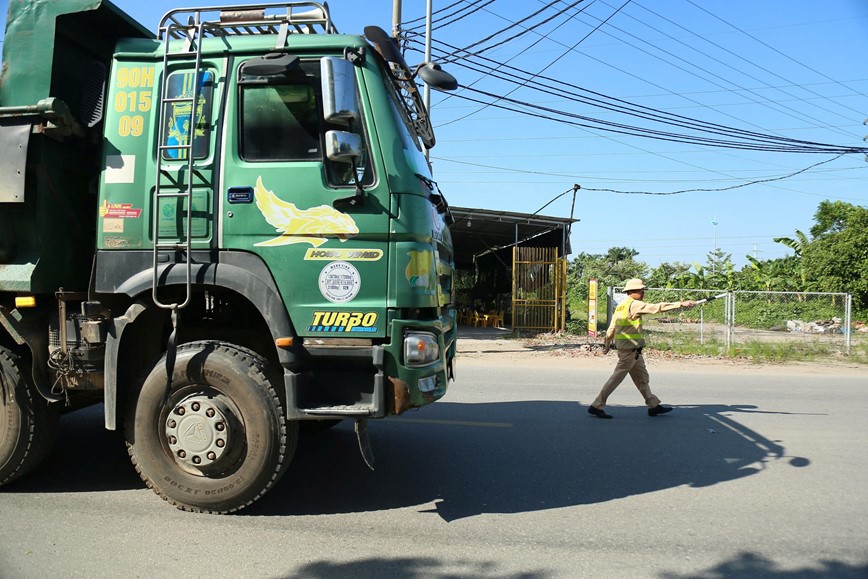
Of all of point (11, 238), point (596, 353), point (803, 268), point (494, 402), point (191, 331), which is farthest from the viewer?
point (803, 268)

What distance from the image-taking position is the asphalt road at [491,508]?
11.0 ft

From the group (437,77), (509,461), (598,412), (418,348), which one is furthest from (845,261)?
(418,348)

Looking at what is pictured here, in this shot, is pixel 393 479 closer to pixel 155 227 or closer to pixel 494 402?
pixel 155 227

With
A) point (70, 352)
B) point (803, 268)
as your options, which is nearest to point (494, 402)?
point (70, 352)

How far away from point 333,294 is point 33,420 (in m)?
2.26

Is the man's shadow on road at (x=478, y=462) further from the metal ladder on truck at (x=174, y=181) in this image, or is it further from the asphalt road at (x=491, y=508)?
the metal ladder on truck at (x=174, y=181)

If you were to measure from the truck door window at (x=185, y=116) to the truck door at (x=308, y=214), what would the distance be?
0.16m

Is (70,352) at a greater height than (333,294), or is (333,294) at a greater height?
(333,294)

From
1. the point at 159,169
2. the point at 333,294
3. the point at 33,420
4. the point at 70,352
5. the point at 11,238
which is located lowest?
the point at 33,420

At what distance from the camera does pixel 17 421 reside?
4070 mm

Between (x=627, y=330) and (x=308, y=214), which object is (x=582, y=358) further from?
(x=308, y=214)

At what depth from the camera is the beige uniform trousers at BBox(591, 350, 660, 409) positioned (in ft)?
22.8

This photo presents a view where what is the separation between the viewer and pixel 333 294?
3.75 metres

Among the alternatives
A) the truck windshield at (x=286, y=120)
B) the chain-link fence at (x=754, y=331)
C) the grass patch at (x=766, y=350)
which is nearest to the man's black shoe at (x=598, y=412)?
the truck windshield at (x=286, y=120)
